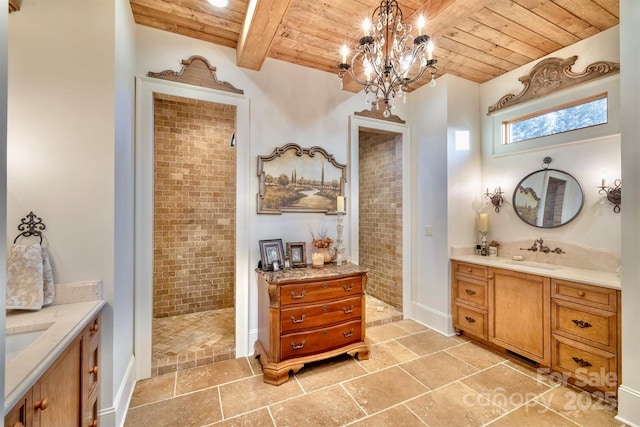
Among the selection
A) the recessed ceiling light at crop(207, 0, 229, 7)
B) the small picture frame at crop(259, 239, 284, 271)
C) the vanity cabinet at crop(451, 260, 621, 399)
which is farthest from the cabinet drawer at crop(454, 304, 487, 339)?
the recessed ceiling light at crop(207, 0, 229, 7)

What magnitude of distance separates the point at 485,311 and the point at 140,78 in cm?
389

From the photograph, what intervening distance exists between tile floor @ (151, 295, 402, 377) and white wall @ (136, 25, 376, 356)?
43 cm

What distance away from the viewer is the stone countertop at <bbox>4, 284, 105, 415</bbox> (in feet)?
2.78

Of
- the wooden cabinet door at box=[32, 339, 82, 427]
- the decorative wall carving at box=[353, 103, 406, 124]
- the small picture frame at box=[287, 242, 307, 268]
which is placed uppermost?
the decorative wall carving at box=[353, 103, 406, 124]

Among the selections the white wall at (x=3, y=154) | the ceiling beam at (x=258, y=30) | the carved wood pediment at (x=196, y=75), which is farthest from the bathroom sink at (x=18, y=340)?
the ceiling beam at (x=258, y=30)

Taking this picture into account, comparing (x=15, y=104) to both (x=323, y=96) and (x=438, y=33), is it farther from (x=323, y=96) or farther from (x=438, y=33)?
(x=438, y=33)

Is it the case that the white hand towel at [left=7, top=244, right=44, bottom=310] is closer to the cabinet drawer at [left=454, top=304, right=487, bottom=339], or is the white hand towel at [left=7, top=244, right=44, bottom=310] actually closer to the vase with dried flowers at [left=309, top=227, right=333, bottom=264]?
the vase with dried flowers at [left=309, top=227, right=333, bottom=264]

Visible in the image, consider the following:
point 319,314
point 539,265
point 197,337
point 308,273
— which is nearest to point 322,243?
point 308,273

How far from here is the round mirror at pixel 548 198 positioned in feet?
8.43

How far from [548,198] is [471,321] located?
1.50m

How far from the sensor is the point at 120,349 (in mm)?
1848

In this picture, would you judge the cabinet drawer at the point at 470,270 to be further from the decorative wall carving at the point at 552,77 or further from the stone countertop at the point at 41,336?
the stone countertop at the point at 41,336

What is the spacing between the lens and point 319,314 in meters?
2.35

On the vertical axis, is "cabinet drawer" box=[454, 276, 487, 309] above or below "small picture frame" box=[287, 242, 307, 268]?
below
